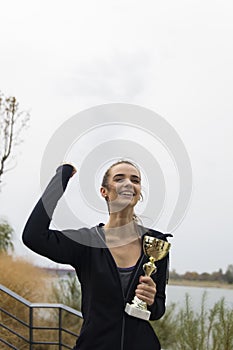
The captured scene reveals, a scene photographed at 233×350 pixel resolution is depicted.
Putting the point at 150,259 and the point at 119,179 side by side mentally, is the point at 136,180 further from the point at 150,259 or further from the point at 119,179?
the point at 150,259

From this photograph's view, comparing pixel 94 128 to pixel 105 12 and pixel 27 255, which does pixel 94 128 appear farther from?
pixel 27 255

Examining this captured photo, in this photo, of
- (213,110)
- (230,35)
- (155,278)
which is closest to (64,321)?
(213,110)

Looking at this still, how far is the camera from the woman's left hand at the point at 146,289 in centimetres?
135

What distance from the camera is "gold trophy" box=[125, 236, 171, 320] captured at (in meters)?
1.34

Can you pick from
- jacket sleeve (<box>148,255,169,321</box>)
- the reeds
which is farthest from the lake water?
jacket sleeve (<box>148,255,169,321</box>)

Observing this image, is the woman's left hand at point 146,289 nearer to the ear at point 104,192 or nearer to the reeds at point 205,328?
the ear at point 104,192

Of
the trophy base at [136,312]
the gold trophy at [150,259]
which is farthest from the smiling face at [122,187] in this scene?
the trophy base at [136,312]

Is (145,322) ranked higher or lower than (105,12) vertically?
lower

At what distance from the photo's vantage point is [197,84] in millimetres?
3924

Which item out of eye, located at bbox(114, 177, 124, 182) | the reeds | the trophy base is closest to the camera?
the trophy base

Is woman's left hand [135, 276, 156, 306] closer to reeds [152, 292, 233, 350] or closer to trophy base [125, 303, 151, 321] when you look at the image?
trophy base [125, 303, 151, 321]

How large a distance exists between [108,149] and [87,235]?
0.24 meters

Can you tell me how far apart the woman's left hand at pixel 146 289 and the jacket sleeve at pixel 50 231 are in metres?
0.18

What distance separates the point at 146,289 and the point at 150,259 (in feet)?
0.27
